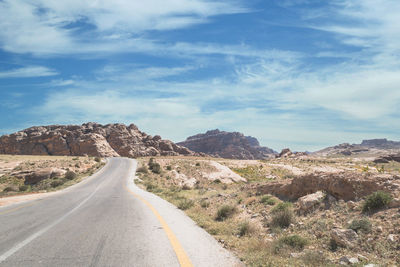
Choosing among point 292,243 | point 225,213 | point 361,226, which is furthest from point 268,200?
point 361,226

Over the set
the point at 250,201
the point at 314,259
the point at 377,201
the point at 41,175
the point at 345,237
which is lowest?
the point at 41,175

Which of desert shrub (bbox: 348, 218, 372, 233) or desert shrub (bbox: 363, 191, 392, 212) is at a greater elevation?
desert shrub (bbox: 363, 191, 392, 212)

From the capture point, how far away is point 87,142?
105438 mm

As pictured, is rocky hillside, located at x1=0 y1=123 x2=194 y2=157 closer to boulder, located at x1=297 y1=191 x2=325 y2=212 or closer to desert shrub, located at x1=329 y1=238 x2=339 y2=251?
boulder, located at x1=297 y1=191 x2=325 y2=212

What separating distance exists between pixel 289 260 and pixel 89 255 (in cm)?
377

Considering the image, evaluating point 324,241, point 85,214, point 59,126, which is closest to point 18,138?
point 59,126

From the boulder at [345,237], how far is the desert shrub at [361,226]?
27 cm

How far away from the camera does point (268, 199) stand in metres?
10.2

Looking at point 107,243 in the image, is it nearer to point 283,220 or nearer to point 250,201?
point 283,220

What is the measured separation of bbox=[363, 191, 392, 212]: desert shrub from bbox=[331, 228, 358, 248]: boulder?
154 cm

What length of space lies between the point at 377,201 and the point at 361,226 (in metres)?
1.31

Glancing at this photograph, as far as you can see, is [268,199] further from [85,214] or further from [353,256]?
[85,214]

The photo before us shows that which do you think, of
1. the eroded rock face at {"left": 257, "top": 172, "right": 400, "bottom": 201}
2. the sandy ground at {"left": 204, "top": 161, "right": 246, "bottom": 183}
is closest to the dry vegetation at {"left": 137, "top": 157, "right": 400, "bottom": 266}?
the eroded rock face at {"left": 257, "top": 172, "right": 400, "bottom": 201}

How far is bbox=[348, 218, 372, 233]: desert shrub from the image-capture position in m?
5.29
